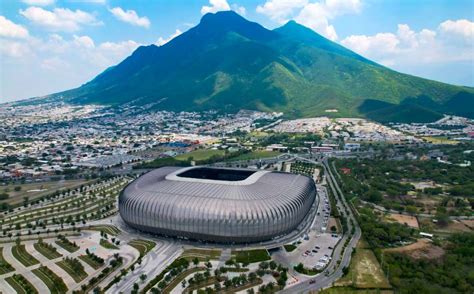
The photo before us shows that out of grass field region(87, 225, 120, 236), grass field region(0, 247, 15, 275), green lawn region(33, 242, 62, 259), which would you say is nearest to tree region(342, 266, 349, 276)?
grass field region(87, 225, 120, 236)

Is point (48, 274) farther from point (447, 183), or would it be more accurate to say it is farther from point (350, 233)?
point (447, 183)

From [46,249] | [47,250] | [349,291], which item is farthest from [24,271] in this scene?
[349,291]

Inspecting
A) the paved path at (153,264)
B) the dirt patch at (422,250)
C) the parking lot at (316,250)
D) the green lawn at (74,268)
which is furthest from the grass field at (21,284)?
the dirt patch at (422,250)

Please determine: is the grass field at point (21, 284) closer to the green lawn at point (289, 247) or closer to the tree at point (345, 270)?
the green lawn at point (289, 247)

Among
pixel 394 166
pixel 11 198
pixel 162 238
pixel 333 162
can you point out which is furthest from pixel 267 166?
pixel 11 198

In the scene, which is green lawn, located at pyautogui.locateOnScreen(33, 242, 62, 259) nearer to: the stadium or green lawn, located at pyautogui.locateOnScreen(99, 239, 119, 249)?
green lawn, located at pyautogui.locateOnScreen(99, 239, 119, 249)
